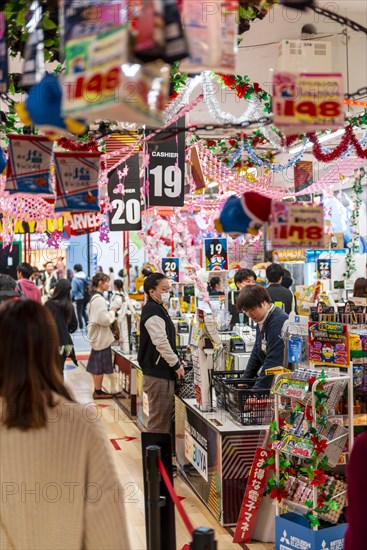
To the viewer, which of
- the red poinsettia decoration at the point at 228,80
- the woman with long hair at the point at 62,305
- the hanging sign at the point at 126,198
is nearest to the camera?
the red poinsettia decoration at the point at 228,80

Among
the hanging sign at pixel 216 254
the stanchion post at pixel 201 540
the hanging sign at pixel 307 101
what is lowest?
the stanchion post at pixel 201 540

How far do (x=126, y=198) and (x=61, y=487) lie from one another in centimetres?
519

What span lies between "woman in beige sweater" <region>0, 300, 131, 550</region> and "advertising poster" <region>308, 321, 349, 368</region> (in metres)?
2.53

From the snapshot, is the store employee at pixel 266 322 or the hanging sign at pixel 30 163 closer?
the hanging sign at pixel 30 163

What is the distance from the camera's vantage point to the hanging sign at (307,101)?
81.5 inches

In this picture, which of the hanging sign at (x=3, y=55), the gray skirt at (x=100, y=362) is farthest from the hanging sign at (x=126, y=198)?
the hanging sign at (x=3, y=55)

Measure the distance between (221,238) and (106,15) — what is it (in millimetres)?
9525

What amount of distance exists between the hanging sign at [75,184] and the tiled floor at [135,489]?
2.80ft

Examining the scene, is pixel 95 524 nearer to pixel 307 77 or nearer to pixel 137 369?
pixel 307 77

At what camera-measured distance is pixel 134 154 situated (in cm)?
681

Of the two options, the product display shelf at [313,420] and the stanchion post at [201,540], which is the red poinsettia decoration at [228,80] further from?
the stanchion post at [201,540]

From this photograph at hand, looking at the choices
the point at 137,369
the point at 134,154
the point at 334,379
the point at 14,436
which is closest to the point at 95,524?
the point at 14,436

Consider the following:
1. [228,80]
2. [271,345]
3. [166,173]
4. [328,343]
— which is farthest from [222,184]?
[328,343]

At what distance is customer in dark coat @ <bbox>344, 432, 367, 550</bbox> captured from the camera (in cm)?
182
